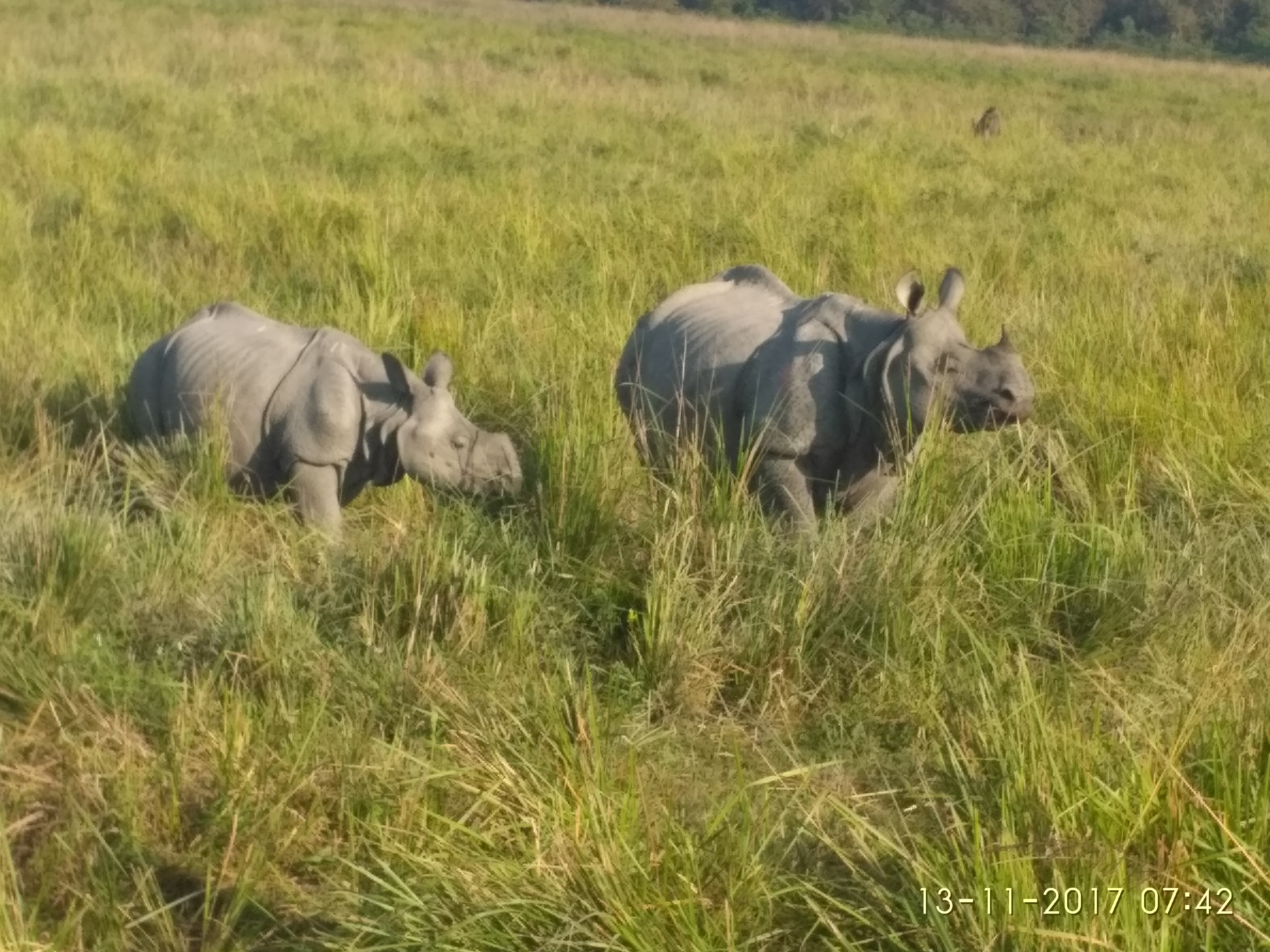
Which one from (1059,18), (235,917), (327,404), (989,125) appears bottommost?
(235,917)

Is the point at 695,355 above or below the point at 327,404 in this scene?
above

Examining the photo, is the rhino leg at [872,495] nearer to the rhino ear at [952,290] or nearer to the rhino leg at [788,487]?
the rhino leg at [788,487]

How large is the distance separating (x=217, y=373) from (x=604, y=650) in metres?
1.55

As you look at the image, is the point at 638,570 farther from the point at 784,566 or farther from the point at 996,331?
the point at 996,331

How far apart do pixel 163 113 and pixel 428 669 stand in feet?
30.5

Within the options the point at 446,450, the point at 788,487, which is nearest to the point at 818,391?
the point at 788,487

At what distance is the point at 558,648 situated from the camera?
→ 10.9 feet

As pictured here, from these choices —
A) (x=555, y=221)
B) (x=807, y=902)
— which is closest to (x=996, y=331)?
(x=555, y=221)

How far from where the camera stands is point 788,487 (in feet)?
12.0

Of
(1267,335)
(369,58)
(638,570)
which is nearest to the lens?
(638,570)

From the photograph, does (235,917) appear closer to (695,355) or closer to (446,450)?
(446,450)

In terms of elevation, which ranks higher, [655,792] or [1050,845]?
[1050,845]

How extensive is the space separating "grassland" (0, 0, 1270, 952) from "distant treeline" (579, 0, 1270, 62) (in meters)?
45.2
